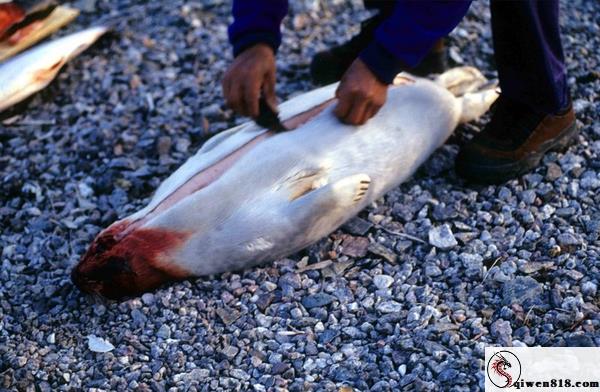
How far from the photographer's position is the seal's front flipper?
10.3ft

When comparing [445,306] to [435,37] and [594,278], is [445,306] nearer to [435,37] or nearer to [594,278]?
[594,278]

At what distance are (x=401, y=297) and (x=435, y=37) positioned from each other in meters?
0.89


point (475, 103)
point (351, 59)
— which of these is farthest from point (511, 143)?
point (351, 59)

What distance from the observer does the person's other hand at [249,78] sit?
10.9 ft

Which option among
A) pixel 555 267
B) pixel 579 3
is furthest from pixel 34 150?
pixel 579 3

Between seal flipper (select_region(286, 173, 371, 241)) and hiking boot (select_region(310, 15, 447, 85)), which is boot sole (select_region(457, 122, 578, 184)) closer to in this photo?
seal flipper (select_region(286, 173, 371, 241))

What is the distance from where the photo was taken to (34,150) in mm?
4031

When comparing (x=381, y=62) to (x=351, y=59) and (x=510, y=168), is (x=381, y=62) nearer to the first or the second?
(x=510, y=168)

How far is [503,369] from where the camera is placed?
107 inches

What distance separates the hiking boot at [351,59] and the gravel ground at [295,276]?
17 centimetres

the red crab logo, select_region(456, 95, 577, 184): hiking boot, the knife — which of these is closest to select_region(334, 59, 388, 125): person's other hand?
the knife

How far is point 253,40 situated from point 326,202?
2.29 feet

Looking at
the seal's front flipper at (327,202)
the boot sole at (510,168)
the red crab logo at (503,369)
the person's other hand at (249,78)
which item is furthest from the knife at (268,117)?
the red crab logo at (503,369)

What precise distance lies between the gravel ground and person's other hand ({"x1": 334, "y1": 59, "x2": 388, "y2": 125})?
16.0 inches
